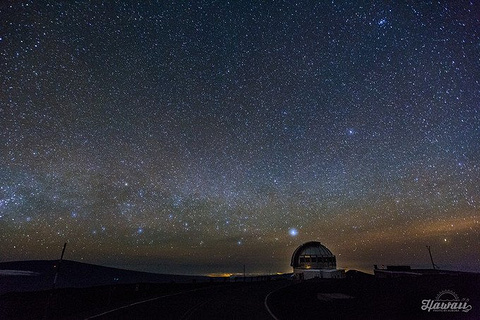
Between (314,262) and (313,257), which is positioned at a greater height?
(313,257)

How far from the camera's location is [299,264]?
82125 millimetres

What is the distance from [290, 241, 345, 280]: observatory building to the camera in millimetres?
77250

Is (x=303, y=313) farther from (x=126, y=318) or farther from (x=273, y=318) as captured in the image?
(x=126, y=318)

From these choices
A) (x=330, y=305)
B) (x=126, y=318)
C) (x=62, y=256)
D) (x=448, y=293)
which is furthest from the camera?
(x=448, y=293)

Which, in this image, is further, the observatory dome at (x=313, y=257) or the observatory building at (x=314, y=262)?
the observatory dome at (x=313, y=257)

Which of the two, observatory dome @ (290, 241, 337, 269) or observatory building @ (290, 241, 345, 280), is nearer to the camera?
observatory building @ (290, 241, 345, 280)

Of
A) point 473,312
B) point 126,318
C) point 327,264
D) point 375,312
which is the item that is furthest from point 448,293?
point 327,264

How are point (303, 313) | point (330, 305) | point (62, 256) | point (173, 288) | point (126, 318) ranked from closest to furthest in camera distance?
1. point (126, 318)
2. point (62, 256)
3. point (303, 313)
4. point (330, 305)
5. point (173, 288)

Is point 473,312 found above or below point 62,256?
below

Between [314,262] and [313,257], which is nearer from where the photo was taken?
[314,262]

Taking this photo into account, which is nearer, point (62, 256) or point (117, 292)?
point (62, 256)

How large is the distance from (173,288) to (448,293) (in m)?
29.0

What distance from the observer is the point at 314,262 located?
264 ft

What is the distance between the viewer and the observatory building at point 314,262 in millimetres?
77250
